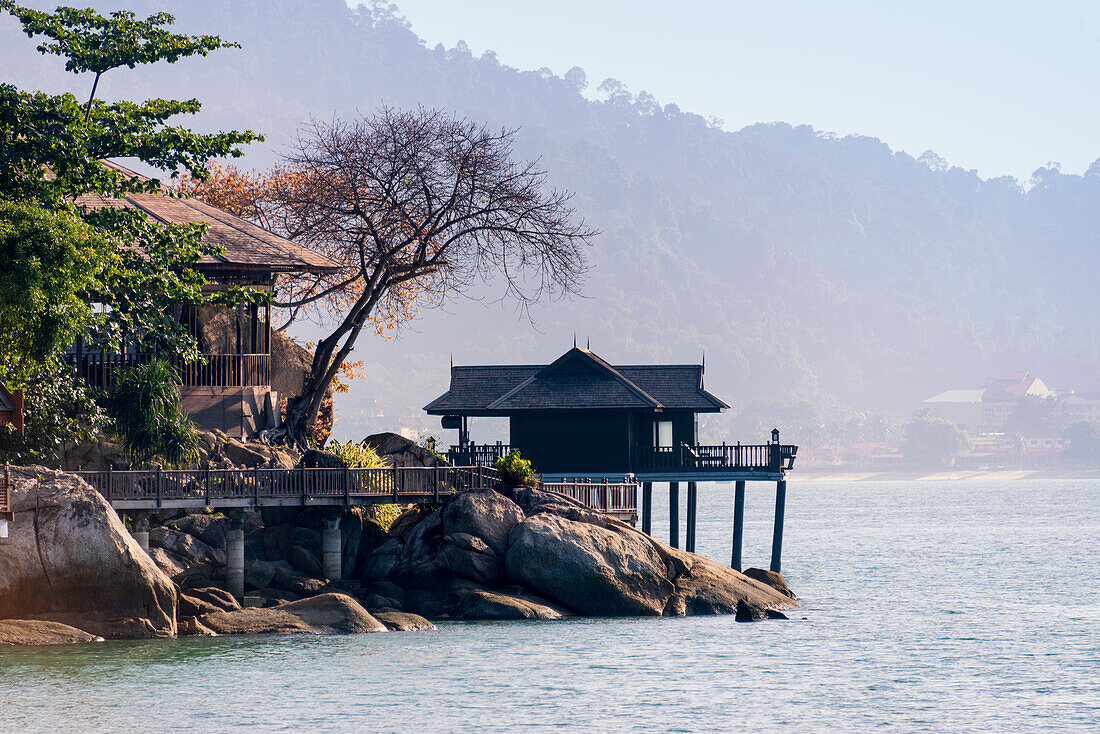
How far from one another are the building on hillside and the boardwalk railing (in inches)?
274

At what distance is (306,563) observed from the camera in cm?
4091

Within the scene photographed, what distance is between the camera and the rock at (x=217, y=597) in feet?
120

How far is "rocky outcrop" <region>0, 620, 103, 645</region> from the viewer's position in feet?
106

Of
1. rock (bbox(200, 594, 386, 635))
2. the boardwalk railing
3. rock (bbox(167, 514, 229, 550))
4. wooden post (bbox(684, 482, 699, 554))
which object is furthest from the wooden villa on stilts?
rock (bbox(200, 594, 386, 635))

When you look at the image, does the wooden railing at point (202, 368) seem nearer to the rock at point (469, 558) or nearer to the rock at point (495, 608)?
the rock at point (469, 558)

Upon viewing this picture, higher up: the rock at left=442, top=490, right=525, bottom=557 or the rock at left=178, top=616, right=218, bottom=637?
the rock at left=442, top=490, right=525, bottom=557

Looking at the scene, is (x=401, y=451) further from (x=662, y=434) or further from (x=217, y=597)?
(x=217, y=597)

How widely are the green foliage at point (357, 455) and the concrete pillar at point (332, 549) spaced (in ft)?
11.4

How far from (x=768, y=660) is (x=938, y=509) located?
123m

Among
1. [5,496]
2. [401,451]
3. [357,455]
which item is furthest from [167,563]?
[401,451]

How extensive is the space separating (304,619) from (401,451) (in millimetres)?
13937

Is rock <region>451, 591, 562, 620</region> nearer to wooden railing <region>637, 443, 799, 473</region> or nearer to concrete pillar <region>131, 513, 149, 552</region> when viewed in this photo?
concrete pillar <region>131, 513, 149, 552</region>

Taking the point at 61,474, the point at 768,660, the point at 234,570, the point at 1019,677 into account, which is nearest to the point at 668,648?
the point at 768,660

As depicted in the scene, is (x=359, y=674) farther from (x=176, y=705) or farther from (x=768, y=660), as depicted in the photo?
(x=768, y=660)
